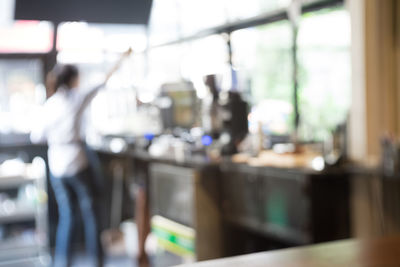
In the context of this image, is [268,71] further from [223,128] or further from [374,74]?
[374,74]

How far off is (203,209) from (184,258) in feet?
1.48

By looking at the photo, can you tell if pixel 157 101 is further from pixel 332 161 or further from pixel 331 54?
pixel 332 161

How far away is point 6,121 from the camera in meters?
6.26

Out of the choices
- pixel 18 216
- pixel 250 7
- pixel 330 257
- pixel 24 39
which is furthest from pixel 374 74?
pixel 24 39

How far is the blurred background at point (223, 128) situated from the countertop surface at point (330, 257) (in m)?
1.19

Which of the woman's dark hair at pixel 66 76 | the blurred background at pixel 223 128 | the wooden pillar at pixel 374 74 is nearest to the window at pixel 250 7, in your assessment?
the blurred background at pixel 223 128

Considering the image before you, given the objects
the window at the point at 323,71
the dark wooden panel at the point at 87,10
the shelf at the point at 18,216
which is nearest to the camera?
the dark wooden panel at the point at 87,10

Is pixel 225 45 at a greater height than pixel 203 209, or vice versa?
pixel 225 45

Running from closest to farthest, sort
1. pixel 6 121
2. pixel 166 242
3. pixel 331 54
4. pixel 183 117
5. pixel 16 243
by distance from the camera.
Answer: pixel 331 54 → pixel 166 242 → pixel 183 117 → pixel 16 243 → pixel 6 121

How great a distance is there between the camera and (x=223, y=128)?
186 inches

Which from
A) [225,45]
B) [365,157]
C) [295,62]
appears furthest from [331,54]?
[225,45]

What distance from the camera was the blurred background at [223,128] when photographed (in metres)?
3.80

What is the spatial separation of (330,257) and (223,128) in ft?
10.9

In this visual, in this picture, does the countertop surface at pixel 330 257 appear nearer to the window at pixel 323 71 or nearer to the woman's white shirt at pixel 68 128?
the window at pixel 323 71
